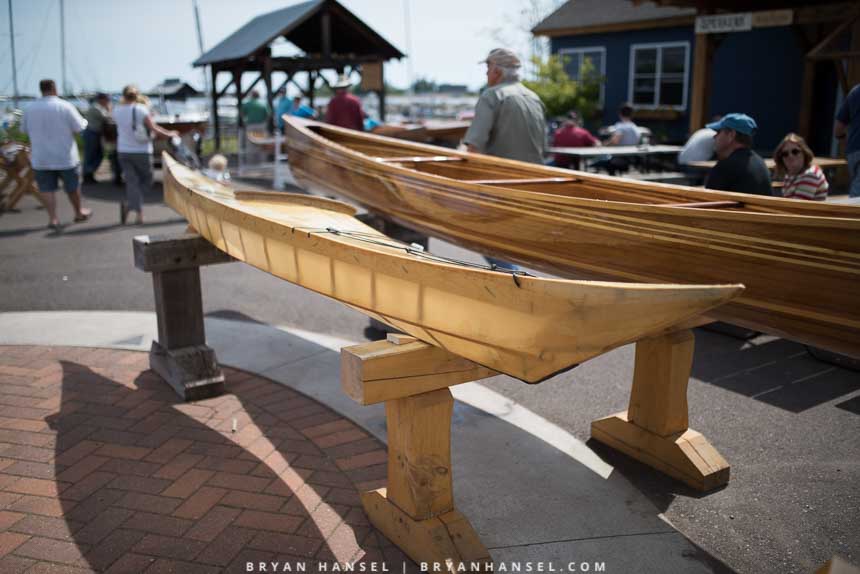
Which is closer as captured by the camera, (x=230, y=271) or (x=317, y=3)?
(x=230, y=271)

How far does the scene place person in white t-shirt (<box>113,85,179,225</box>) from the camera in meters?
8.70

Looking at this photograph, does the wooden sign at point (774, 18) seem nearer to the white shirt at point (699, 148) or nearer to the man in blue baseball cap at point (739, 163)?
the white shirt at point (699, 148)

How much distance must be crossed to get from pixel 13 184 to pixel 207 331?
963cm

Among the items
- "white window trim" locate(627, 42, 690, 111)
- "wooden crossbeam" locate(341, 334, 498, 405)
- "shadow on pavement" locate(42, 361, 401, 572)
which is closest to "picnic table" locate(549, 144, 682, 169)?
"white window trim" locate(627, 42, 690, 111)

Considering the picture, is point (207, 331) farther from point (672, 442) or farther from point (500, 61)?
point (672, 442)

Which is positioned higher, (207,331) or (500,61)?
(500,61)

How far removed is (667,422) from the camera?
3.37 metres

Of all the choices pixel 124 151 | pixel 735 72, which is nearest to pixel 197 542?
pixel 124 151

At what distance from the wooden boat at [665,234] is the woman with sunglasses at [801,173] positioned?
173 centimetres

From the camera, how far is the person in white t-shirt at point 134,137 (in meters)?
8.70

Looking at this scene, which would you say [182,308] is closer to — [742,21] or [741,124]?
[741,124]

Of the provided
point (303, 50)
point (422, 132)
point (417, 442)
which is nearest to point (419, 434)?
point (417, 442)

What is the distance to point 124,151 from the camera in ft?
29.3

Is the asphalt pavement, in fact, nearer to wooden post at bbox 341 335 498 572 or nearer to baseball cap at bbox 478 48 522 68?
wooden post at bbox 341 335 498 572
